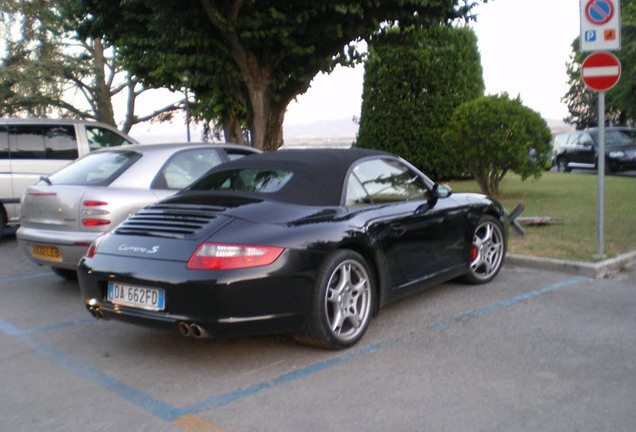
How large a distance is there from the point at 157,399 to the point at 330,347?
1.27 metres

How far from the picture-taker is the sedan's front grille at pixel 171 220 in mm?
4535

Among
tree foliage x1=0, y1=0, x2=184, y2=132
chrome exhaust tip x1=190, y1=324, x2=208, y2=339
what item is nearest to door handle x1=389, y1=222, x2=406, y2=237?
chrome exhaust tip x1=190, y1=324, x2=208, y2=339

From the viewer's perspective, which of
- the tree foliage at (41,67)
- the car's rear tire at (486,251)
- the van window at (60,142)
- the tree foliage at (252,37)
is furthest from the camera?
the tree foliage at (41,67)

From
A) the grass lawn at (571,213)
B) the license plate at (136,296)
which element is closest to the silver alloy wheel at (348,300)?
the license plate at (136,296)

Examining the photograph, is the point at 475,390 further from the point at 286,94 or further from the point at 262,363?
the point at 286,94

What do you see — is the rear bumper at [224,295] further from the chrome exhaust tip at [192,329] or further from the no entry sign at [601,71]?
the no entry sign at [601,71]

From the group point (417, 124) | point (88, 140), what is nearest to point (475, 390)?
point (88, 140)

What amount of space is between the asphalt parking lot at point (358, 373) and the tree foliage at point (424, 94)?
1076 centimetres

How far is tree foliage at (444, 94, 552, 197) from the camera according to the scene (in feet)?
40.5

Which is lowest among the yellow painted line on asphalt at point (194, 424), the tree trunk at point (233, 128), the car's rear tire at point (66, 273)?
the yellow painted line on asphalt at point (194, 424)

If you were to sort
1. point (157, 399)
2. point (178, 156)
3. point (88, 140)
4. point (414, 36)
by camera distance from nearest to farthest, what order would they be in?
point (157, 399) → point (178, 156) → point (88, 140) → point (414, 36)

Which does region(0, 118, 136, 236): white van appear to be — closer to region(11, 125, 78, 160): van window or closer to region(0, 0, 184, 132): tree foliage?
region(11, 125, 78, 160): van window

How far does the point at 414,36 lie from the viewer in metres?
13.8

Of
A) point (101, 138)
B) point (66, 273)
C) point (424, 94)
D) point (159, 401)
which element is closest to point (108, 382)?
point (159, 401)
